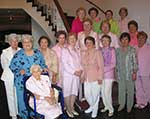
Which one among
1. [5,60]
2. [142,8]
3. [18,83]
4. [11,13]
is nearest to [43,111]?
[18,83]

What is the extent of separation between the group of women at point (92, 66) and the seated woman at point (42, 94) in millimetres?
A: 535

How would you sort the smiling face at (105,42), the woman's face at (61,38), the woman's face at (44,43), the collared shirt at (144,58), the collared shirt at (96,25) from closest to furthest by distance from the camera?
the woman's face at (44,43), the woman's face at (61,38), the smiling face at (105,42), the collared shirt at (144,58), the collared shirt at (96,25)

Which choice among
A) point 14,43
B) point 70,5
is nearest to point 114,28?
point 14,43

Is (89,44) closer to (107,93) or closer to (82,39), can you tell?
(82,39)

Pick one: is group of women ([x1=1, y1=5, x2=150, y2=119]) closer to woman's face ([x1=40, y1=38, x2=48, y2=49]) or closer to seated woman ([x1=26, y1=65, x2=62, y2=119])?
woman's face ([x1=40, y1=38, x2=48, y2=49])

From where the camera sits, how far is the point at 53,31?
8.71 m

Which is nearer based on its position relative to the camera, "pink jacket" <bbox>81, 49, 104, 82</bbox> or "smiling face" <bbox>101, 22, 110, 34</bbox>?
"pink jacket" <bbox>81, 49, 104, 82</bbox>

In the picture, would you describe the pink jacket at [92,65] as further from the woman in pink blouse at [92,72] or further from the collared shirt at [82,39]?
the collared shirt at [82,39]

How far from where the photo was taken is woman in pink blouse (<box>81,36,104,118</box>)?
5059 millimetres

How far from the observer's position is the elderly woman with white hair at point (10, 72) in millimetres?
4879

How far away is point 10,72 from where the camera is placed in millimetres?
4938

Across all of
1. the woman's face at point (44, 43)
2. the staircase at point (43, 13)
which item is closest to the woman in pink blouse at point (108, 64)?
the woman's face at point (44, 43)

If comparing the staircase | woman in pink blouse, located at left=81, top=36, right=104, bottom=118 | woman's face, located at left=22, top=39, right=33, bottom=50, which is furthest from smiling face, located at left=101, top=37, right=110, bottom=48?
the staircase

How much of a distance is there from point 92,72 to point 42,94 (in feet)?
4.01
